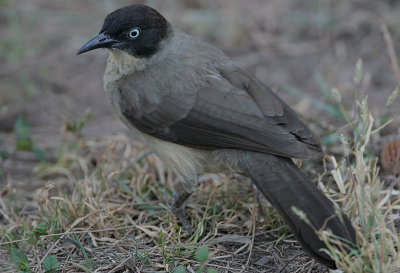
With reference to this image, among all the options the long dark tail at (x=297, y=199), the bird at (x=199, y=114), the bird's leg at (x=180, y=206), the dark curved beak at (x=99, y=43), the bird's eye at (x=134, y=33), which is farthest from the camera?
the bird's eye at (x=134, y=33)

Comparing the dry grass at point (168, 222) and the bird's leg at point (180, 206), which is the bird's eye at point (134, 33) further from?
the bird's leg at point (180, 206)

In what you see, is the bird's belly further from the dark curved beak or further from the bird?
the dark curved beak

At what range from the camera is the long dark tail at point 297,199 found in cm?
321

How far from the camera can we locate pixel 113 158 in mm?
5109

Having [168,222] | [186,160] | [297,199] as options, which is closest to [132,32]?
[186,160]

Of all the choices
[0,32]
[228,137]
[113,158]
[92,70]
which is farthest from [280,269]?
[0,32]

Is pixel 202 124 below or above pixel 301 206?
above

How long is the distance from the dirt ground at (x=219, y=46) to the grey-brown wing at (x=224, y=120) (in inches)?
59.2

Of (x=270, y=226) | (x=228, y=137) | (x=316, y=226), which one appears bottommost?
(x=270, y=226)

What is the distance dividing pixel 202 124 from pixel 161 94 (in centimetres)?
50

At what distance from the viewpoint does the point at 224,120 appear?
404 cm

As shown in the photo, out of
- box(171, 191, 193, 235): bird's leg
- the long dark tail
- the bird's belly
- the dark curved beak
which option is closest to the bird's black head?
the dark curved beak

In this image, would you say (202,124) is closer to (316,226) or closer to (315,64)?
(316,226)

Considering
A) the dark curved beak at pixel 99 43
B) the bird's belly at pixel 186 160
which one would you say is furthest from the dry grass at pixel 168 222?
the dark curved beak at pixel 99 43
